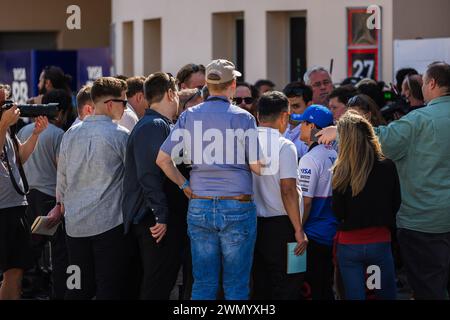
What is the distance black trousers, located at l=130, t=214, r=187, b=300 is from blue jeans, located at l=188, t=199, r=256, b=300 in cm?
35

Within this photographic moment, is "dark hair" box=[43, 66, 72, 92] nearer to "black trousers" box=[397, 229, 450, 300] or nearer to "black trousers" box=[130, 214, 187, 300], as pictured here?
"black trousers" box=[130, 214, 187, 300]

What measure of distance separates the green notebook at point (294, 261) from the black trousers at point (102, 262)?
1147 millimetres

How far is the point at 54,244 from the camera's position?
853 centimetres

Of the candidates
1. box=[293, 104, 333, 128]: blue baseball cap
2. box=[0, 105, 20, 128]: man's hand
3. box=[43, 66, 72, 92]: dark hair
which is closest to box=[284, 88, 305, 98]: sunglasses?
box=[293, 104, 333, 128]: blue baseball cap

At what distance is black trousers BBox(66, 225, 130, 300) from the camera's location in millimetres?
7359

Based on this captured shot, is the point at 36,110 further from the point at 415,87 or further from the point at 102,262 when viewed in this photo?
the point at 415,87

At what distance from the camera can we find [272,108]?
7293 millimetres

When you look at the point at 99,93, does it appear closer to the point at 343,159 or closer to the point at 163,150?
the point at 163,150

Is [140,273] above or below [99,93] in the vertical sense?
below

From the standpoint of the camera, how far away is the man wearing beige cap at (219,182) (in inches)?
269

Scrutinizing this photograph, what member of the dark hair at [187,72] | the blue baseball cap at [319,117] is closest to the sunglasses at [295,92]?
the dark hair at [187,72]

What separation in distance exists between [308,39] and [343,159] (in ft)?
27.7
